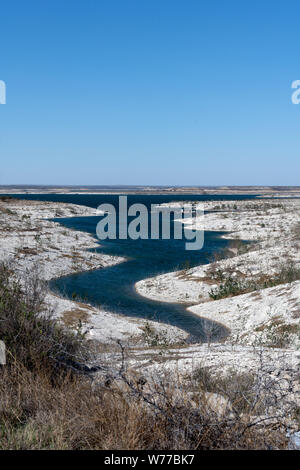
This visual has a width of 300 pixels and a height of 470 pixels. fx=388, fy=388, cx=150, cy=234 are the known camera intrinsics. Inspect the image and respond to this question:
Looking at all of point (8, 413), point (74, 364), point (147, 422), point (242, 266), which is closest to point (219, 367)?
point (74, 364)

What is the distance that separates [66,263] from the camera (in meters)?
26.0

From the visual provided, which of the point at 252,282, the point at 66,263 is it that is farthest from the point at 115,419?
the point at 66,263

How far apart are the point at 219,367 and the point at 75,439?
3.80 metres

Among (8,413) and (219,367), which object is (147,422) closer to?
(8,413)

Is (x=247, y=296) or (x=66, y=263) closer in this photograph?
(x=247, y=296)

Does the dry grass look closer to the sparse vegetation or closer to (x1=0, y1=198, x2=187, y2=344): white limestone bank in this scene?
(x1=0, y1=198, x2=187, y2=344): white limestone bank

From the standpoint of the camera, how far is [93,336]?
39.6 feet

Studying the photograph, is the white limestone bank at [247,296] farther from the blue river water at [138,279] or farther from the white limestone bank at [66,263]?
the white limestone bank at [66,263]

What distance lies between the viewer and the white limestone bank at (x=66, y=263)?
13.2m

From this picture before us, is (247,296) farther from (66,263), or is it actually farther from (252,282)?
(66,263)

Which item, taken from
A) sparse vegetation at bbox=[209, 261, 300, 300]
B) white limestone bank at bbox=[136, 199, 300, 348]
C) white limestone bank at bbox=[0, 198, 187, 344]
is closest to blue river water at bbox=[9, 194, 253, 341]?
white limestone bank at bbox=[136, 199, 300, 348]
